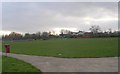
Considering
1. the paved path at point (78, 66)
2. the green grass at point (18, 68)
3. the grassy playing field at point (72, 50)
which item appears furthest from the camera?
the grassy playing field at point (72, 50)

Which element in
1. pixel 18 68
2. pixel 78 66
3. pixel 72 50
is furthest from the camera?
pixel 72 50

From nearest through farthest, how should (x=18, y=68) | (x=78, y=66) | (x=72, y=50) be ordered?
(x=18, y=68) → (x=78, y=66) → (x=72, y=50)

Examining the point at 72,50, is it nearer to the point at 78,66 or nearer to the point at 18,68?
the point at 78,66

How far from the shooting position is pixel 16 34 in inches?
5472

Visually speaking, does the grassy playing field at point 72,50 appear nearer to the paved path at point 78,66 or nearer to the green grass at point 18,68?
the paved path at point 78,66

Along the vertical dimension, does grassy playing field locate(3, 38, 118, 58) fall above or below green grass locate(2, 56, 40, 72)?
above

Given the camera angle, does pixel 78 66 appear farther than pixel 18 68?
Yes

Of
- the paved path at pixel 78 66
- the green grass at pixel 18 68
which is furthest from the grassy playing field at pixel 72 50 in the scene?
the green grass at pixel 18 68

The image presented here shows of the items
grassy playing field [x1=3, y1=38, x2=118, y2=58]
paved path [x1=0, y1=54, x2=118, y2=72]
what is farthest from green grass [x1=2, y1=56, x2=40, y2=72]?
grassy playing field [x1=3, y1=38, x2=118, y2=58]

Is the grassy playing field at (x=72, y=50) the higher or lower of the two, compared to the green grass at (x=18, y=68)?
higher

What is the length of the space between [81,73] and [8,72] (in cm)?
320

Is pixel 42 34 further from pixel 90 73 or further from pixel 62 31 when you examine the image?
pixel 90 73

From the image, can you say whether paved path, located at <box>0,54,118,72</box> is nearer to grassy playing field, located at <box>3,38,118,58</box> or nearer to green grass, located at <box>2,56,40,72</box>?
green grass, located at <box>2,56,40,72</box>

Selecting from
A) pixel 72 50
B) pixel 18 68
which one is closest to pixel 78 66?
pixel 18 68
